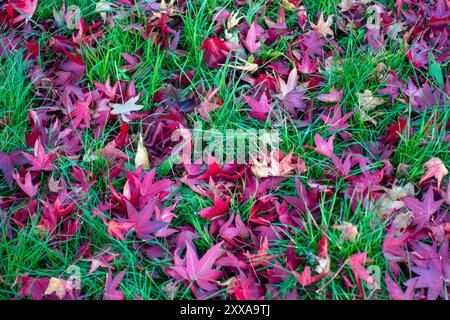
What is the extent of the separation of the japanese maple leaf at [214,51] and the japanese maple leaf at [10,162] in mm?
930

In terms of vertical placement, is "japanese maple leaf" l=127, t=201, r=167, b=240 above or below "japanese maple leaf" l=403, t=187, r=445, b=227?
below

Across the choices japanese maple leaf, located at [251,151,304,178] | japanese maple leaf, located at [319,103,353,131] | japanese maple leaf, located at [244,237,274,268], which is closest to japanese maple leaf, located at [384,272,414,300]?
japanese maple leaf, located at [244,237,274,268]

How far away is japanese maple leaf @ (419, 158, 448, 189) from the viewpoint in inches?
79.1

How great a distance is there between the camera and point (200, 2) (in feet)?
8.68

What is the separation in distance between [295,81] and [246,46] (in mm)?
308

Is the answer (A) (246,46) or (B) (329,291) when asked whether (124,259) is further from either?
(A) (246,46)

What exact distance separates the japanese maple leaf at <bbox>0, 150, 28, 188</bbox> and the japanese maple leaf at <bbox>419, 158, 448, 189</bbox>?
1.59 metres

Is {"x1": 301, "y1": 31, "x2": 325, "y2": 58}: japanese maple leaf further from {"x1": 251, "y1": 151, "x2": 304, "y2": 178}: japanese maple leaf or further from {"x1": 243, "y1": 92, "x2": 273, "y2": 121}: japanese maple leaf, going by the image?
{"x1": 251, "y1": 151, "x2": 304, "y2": 178}: japanese maple leaf

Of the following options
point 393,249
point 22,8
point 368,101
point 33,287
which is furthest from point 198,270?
point 22,8

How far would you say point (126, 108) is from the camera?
7.45 feet

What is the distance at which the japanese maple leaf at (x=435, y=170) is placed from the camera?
201 cm

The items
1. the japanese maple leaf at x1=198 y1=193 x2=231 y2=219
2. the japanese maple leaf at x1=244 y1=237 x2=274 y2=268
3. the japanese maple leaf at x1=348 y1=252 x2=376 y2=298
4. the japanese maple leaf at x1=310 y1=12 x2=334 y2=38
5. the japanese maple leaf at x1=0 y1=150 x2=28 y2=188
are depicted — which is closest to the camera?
the japanese maple leaf at x1=348 y1=252 x2=376 y2=298

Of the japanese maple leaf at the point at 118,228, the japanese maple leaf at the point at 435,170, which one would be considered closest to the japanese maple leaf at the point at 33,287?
the japanese maple leaf at the point at 118,228

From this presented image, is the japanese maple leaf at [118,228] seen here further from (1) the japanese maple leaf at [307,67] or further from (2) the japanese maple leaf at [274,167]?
(1) the japanese maple leaf at [307,67]
